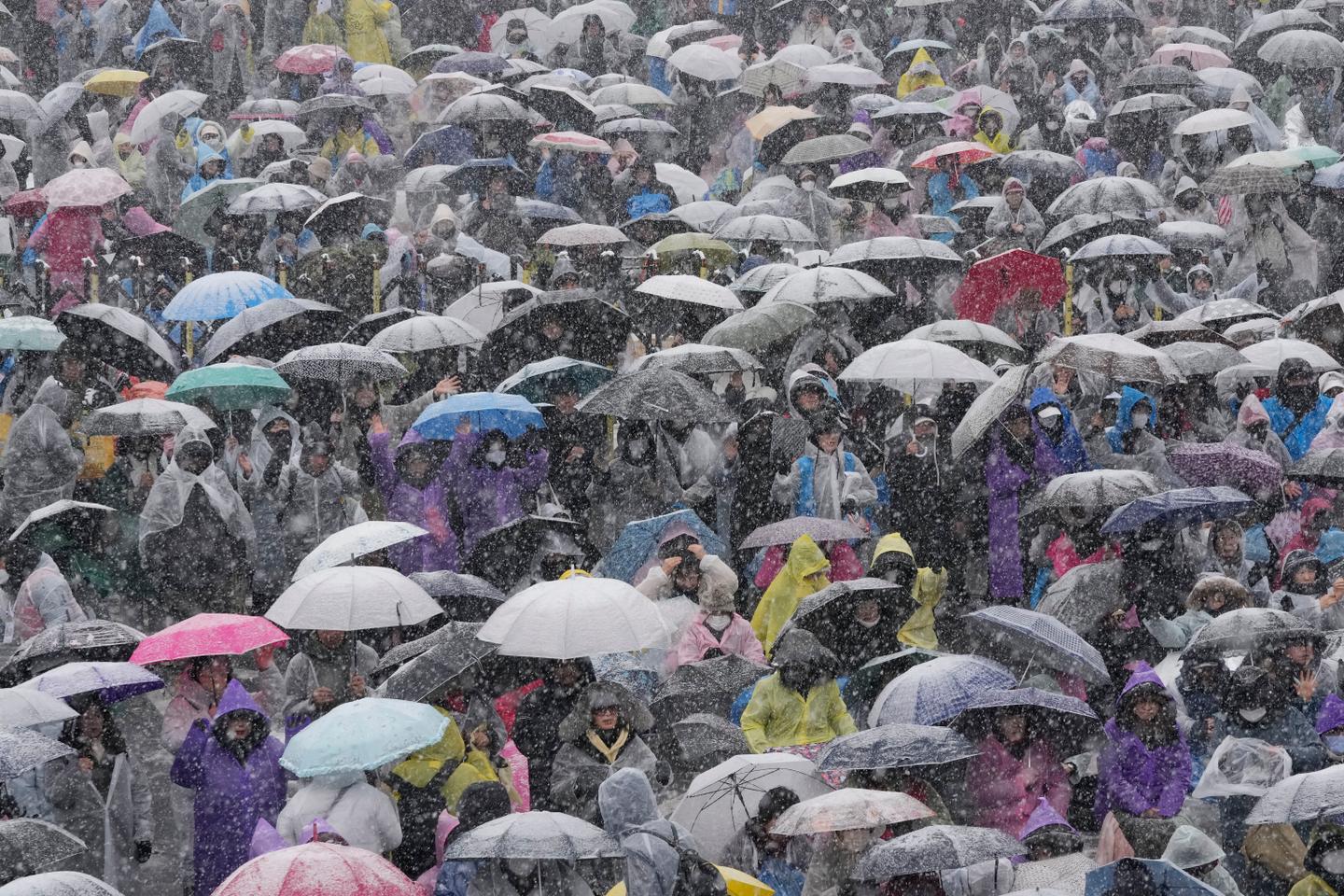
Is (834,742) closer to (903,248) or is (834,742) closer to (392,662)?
(392,662)

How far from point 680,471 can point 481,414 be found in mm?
1182

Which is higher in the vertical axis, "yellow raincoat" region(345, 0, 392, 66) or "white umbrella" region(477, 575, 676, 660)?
"yellow raincoat" region(345, 0, 392, 66)

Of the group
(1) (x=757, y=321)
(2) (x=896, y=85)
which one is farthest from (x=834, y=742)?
(2) (x=896, y=85)

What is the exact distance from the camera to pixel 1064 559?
1262 centimetres

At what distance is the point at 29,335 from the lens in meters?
13.7

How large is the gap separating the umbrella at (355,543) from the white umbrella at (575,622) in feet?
4.00

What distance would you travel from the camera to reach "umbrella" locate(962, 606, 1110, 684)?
10.6 m

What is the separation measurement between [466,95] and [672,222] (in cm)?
261

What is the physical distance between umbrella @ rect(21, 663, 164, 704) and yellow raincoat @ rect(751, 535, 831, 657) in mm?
3255

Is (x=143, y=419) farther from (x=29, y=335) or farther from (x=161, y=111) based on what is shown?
(x=161, y=111)

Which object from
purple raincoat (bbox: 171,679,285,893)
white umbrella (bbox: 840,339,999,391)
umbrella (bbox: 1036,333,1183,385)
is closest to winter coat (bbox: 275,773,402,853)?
purple raincoat (bbox: 171,679,285,893)

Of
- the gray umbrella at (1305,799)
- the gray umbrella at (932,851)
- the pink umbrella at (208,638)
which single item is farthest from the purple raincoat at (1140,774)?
the pink umbrella at (208,638)

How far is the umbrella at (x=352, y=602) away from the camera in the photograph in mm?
10688

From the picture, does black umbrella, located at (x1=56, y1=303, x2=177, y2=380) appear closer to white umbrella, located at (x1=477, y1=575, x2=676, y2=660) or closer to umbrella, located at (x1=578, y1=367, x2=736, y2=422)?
umbrella, located at (x1=578, y1=367, x2=736, y2=422)
